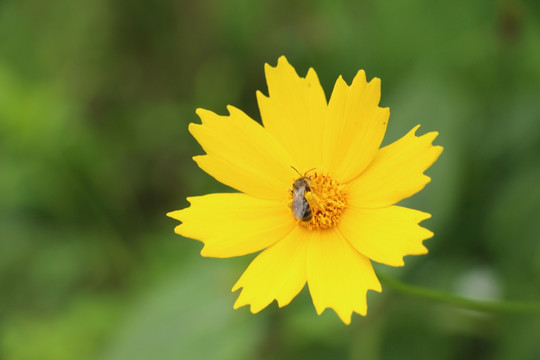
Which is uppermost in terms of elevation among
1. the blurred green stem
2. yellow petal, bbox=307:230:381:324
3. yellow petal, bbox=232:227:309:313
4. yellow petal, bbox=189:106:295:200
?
yellow petal, bbox=189:106:295:200

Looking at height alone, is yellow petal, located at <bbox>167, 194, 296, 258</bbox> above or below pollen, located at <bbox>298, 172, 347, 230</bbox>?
above

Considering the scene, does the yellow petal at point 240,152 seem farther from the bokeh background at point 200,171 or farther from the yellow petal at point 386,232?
the bokeh background at point 200,171

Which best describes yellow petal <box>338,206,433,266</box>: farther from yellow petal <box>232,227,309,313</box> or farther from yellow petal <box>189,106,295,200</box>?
yellow petal <box>189,106,295,200</box>

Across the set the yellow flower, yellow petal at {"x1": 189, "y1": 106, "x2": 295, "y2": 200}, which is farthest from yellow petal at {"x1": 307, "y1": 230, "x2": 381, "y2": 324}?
yellow petal at {"x1": 189, "y1": 106, "x2": 295, "y2": 200}

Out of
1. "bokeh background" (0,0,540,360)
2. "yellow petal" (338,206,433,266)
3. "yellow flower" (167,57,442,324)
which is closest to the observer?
"yellow petal" (338,206,433,266)

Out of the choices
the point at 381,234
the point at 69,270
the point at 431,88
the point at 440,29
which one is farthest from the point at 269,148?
the point at 69,270

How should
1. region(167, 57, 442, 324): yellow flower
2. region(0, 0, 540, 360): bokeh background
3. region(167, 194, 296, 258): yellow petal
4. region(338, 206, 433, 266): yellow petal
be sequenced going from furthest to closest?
region(0, 0, 540, 360): bokeh background → region(167, 194, 296, 258): yellow petal → region(167, 57, 442, 324): yellow flower → region(338, 206, 433, 266): yellow petal

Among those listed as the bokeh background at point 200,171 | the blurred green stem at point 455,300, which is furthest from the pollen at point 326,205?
the bokeh background at point 200,171

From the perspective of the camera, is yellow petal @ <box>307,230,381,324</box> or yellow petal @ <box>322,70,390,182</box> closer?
yellow petal @ <box>307,230,381,324</box>

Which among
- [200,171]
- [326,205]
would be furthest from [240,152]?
[200,171]
